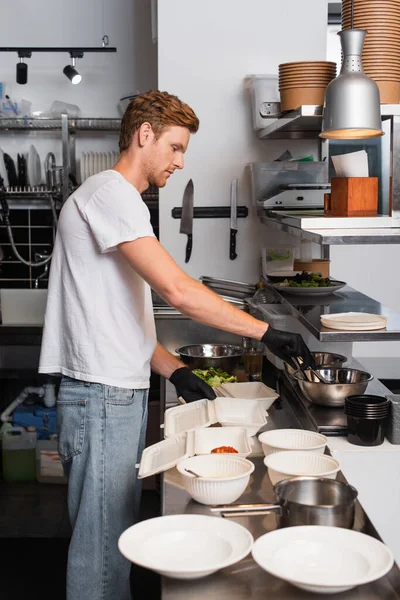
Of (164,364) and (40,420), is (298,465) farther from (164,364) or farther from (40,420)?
(40,420)

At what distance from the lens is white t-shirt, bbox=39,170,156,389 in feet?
8.13

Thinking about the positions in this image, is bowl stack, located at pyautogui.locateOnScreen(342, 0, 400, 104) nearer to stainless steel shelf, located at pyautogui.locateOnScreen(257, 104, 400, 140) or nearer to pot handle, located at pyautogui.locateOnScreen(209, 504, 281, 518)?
stainless steel shelf, located at pyautogui.locateOnScreen(257, 104, 400, 140)

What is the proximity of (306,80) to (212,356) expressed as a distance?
1275 millimetres

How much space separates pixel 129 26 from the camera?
5.82m

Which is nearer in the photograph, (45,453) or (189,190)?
(189,190)

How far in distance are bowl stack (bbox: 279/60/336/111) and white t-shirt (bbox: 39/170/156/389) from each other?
1.07m

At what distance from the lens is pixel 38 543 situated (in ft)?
14.7

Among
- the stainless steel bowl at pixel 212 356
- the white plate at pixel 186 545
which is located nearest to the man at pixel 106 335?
the white plate at pixel 186 545

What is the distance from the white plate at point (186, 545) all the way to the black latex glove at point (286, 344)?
93 centimetres

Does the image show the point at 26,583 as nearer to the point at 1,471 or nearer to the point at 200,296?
the point at 1,471

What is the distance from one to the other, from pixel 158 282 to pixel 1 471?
3.49 m

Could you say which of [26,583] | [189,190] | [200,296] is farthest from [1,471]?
[200,296]

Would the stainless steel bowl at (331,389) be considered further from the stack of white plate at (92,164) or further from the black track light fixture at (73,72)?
the black track light fixture at (73,72)

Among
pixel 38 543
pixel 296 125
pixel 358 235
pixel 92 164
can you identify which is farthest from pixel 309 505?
pixel 92 164
